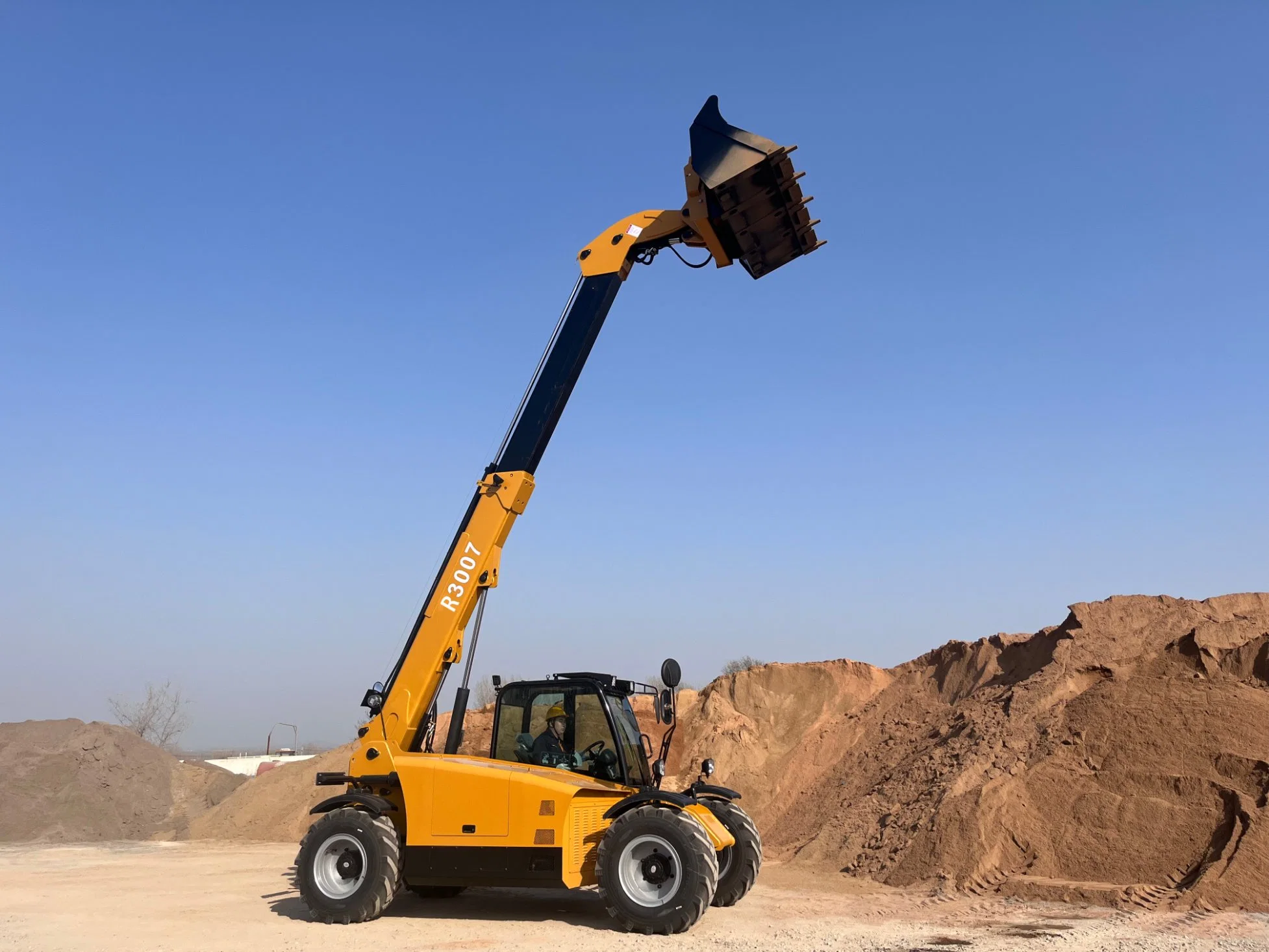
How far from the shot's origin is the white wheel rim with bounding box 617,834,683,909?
870 cm

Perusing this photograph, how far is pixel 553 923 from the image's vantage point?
30.4 feet

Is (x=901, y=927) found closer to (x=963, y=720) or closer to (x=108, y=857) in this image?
(x=963, y=720)

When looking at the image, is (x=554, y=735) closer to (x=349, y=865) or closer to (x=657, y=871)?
(x=657, y=871)

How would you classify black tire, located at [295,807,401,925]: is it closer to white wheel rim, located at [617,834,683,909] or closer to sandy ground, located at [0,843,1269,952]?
sandy ground, located at [0,843,1269,952]

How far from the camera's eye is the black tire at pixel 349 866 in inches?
360

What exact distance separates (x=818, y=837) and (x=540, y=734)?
25.4 ft

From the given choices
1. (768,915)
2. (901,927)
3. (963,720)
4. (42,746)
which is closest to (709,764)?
(768,915)

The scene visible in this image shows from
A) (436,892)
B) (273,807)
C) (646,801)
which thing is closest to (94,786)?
(273,807)

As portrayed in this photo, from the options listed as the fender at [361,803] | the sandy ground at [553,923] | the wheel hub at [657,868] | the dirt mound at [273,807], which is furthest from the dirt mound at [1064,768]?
the dirt mound at [273,807]

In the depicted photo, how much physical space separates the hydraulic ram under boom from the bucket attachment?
0.01 meters

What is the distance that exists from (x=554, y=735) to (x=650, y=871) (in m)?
1.79

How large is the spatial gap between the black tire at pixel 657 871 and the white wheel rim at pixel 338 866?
2.56 metres

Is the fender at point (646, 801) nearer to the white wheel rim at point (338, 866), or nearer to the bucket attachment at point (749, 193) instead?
the white wheel rim at point (338, 866)

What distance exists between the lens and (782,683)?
2494 centimetres
